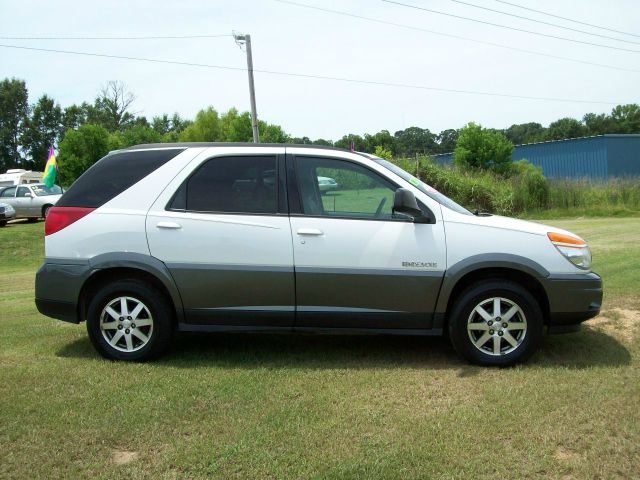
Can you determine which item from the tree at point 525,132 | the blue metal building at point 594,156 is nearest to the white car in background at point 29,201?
the blue metal building at point 594,156

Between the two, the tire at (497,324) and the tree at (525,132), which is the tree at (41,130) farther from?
the tire at (497,324)

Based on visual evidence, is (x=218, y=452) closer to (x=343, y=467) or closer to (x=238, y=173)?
(x=343, y=467)

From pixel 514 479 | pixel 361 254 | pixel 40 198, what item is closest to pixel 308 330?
pixel 361 254

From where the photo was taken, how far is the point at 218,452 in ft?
11.5

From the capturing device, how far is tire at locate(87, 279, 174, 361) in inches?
203

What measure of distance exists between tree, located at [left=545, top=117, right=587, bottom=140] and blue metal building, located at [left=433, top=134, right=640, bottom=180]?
5638cm

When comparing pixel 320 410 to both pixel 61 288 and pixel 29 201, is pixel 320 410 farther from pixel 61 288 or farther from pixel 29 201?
pixel 29 201

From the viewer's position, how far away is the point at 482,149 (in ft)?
135

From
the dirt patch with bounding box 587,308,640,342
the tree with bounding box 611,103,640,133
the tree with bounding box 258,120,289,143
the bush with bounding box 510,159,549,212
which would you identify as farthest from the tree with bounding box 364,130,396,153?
the tree with bounding box 611,103,640,133

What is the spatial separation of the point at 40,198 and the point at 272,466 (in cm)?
2571

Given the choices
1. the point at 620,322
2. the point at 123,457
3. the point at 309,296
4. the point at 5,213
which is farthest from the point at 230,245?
the point at 5,213

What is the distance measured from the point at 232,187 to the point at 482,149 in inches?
1500

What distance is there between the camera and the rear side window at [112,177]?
5.30 m

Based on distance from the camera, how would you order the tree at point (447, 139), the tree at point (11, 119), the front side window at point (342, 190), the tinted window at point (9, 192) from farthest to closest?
1. the tree at point (11, 119)
2. the tree at point (447, 139)
3. the tinted window at point (9, 192)
4. the front side window at point (342, 190)
